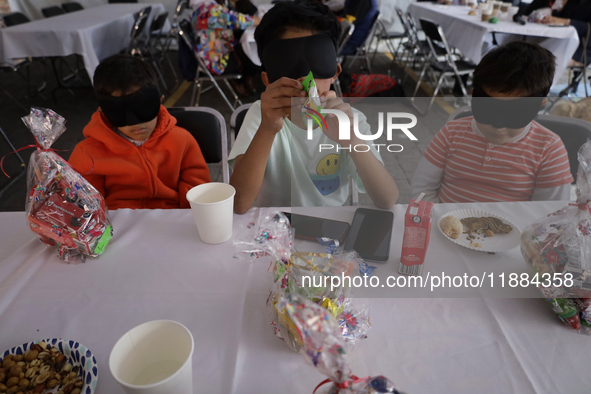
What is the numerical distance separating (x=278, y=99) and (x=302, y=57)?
0.49 feet

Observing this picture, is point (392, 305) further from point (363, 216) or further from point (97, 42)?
point (97, 42)

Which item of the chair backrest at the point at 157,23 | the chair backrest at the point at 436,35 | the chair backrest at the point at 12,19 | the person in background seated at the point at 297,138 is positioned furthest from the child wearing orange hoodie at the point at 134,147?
the chair backrest at the point at 12,19

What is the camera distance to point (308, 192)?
111cm

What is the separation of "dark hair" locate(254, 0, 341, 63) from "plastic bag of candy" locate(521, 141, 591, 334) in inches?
26.8

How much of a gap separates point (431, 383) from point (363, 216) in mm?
422

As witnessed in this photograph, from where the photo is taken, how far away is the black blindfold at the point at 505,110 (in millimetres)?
918

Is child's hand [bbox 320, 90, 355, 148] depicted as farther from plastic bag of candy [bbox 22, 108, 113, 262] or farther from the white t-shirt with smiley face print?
plastic bag of candy [bbox 22, 108, 113, 262]

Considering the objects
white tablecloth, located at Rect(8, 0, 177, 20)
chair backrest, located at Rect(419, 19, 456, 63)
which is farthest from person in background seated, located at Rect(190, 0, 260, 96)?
white tablecloth, located at Rect(8, 0, 177, 20)

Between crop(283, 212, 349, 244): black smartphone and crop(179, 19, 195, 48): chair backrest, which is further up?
crop(283, 212, 349, 244): black smartphone

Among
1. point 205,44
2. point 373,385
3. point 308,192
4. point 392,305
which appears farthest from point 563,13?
point 373,385

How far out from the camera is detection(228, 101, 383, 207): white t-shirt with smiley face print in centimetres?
106

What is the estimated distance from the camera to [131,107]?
1.02 meters

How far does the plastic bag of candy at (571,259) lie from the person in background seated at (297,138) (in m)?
0.36

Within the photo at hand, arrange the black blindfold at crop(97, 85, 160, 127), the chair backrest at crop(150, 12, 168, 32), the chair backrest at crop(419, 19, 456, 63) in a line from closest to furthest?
the black blindfold at crop(97, 85, 160, 127), the chair backrest at crop(419, 19, 456, 63), the chair backrest at crop(150, 12, 168, 32)
